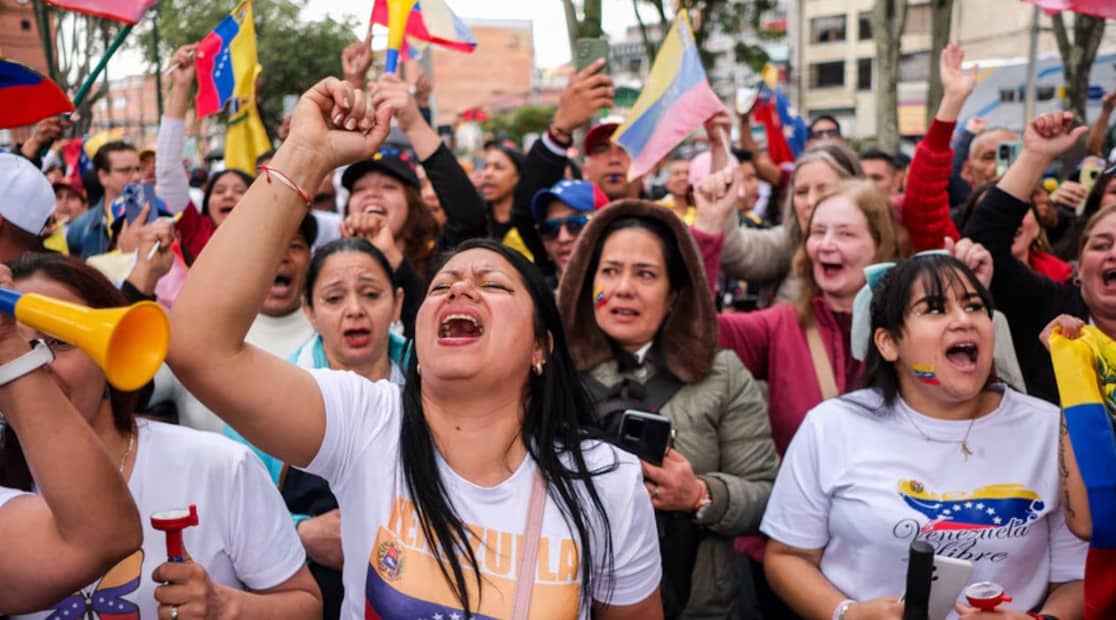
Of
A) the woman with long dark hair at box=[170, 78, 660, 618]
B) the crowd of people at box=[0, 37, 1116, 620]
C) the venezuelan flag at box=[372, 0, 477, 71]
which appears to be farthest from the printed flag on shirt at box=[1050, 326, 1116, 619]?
the venezuelan flag at box=[372, 0, 477, 71]

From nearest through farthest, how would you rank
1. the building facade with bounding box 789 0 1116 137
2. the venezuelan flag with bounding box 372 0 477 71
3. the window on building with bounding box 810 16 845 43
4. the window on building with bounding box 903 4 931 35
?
the venezuelan flag with bounding box 372 0 477 71 < the window on building with bounding box 903 4 931 35 < the building facade with bounding box 789 0 1116 137 < the window on building with bounding box 810 16 845 43

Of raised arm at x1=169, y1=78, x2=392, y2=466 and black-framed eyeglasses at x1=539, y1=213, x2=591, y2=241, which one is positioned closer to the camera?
raised arm at x1=169, y1=78, x2=392, y2=466

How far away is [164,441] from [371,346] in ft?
3.94

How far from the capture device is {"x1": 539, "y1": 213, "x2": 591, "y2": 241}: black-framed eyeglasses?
15.6ft

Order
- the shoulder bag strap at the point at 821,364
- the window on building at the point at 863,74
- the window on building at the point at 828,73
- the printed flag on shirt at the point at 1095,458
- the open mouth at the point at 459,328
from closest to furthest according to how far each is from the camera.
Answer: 1. the open mouth at the point at 459,328
2. the printed flag on shirt at the point at 1095,458
3. the shoulder bag strap at the point at 821,364
4. the window on building at the point at 863,74
5. the window on building at the point at 828,73

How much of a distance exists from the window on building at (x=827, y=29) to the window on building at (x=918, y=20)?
3.86 metres

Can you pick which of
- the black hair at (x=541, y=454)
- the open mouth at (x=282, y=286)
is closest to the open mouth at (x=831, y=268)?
the black hair at (x=541, y=454)

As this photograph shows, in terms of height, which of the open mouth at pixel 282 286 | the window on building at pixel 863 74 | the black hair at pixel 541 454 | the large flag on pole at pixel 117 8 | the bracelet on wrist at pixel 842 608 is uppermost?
the window on building at pixel 863 74

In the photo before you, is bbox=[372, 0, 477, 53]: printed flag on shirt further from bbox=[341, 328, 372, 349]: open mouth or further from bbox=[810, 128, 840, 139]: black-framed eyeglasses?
bbox=[810, 128, 840, 139]: black-framed eyeglasses

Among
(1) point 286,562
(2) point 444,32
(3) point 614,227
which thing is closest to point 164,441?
(1) point 286,562

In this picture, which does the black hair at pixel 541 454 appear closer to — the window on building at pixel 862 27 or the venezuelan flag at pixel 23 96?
the venezuelan flag at pixel 23 96

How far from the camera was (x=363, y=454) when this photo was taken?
2.22 meters

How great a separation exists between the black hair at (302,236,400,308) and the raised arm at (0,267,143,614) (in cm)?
178

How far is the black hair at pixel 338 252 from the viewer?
362cm
